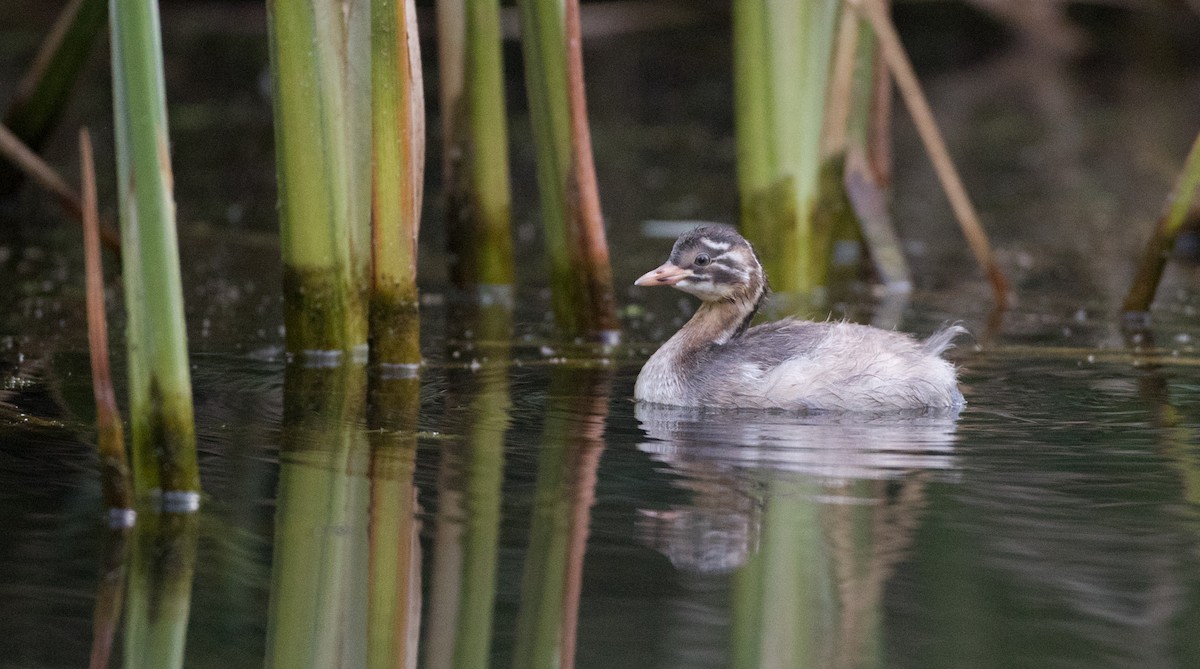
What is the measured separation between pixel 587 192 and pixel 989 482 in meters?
2.92

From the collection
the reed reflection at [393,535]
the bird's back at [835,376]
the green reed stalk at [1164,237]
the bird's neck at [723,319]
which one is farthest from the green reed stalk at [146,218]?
the green reed stalk at [1164,237]

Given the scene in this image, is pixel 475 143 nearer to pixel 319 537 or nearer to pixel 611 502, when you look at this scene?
pixel 611 502

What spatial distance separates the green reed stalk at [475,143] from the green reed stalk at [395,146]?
5.39ft

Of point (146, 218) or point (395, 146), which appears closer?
point (146, 218)

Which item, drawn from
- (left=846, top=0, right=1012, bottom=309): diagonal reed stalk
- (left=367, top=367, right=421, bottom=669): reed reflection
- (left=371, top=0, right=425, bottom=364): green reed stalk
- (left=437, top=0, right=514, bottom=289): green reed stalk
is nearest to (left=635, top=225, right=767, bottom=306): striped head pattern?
(left=371, top=0, right=425, bottom=364): green reed stalk

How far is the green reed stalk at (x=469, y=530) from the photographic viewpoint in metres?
4.25

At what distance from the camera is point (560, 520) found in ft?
17.2

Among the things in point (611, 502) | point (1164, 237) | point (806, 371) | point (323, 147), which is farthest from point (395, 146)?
point (1164, 237)

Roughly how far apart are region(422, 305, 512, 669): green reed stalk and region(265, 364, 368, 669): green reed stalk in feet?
0.70

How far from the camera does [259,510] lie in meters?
5.30

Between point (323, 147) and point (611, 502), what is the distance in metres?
2.35

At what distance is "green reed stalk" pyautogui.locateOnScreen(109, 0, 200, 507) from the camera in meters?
4.69

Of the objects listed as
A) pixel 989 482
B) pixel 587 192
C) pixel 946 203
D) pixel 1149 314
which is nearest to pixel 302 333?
pixel 587 192

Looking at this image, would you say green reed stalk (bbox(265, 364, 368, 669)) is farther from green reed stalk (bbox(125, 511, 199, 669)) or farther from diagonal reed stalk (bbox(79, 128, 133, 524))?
diagonal reed stalk (bbox(79, 128, 133, 524))
